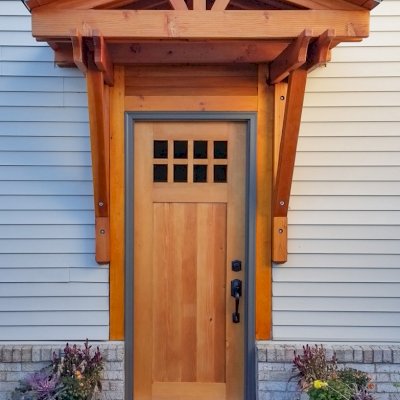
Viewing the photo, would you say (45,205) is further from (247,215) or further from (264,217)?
(264,217)

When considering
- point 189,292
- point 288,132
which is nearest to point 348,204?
point 288,132

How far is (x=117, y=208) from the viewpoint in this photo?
3.64 m

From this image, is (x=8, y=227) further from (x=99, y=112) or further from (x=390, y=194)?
(x=390, y=194)

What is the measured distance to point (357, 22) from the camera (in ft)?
9.54

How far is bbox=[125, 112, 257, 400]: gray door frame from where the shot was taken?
3.63 m

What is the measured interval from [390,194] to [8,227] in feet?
9.25

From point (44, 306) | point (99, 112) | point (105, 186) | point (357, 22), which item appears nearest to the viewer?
point (357, 22)

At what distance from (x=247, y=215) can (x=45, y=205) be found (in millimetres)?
1488

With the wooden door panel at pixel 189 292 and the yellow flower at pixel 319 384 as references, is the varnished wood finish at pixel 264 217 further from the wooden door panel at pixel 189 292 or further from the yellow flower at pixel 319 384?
the yellow flower at pixel 319 384

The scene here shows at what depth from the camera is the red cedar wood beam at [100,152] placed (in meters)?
3.11

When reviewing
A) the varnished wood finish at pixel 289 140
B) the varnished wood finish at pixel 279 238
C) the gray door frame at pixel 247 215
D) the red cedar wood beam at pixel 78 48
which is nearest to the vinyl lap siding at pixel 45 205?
the gray door frame at pixel 247 215

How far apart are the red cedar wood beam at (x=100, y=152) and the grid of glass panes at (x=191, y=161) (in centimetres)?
41

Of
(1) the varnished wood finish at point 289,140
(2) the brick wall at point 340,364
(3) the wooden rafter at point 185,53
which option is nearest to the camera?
(1) the varnished wood finish at point 289,140

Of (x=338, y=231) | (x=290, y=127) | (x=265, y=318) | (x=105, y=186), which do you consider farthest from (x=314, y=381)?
(x=105, y=186)
